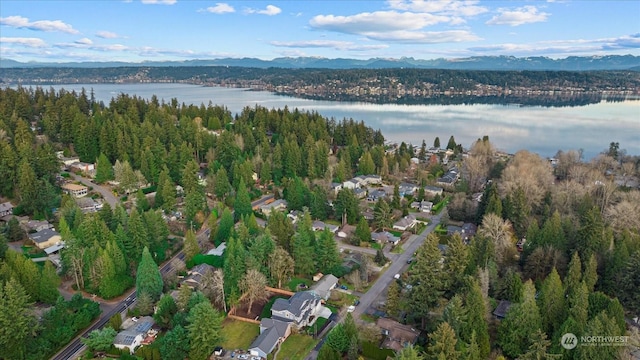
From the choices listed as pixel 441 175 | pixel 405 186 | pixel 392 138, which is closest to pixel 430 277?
pixel 405 186

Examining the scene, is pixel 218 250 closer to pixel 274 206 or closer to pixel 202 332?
pixel 274 206

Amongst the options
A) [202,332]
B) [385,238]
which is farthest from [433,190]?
[202,332]

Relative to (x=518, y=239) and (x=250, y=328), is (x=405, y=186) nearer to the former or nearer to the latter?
(x=518, y=239)

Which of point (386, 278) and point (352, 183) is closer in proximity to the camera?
point (386, 278)

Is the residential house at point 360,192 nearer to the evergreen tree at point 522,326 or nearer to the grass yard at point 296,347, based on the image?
the grass yard at point 296,347

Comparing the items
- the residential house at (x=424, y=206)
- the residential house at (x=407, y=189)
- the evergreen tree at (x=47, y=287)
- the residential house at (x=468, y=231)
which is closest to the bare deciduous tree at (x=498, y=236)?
the residential house at (x=468, y=231)

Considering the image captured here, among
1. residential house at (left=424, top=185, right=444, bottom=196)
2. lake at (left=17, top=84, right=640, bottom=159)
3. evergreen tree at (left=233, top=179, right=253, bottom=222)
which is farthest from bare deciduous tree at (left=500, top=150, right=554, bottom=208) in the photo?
lake at (left=17, top=84, right=640, bottom=159)
